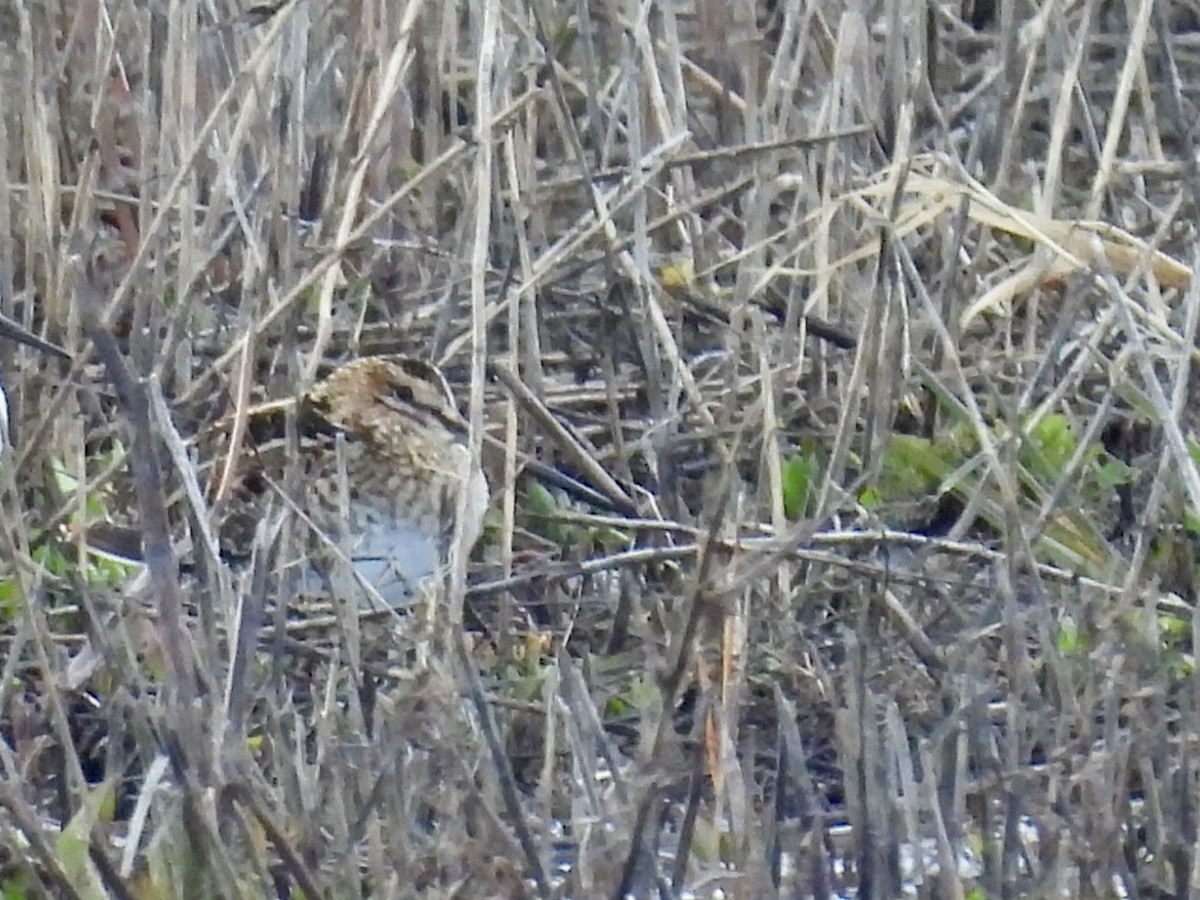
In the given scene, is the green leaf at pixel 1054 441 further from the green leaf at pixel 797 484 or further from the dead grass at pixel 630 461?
the green leaf at pixel 797 484

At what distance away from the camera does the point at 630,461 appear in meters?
3.64

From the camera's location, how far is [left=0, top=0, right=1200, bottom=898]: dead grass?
1.97 meters

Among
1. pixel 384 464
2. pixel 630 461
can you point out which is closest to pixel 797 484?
pixel 630 461

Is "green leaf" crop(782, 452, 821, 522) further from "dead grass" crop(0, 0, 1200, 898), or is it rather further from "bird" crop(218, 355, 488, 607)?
"bird" crop(218, 355, 488, 607)

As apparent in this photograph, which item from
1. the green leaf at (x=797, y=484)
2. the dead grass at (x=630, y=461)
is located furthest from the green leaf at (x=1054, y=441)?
the green leaf at (x=797, y=484)

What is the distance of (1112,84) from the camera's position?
4754 millimetres

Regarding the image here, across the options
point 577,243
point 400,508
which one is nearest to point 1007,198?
point 577,243

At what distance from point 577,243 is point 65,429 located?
34.0 inches

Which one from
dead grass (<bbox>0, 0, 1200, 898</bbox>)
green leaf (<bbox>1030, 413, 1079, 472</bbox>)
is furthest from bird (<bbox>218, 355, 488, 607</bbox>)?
green leaf (<bbox>1030, 413, 1079, 472</bbox>)

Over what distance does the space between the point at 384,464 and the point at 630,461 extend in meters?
0.40

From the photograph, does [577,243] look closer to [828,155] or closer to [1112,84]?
[828,155]

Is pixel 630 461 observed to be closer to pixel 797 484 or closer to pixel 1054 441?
pixel 797 484

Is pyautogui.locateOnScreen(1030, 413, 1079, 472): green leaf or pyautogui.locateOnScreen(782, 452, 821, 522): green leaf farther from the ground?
pyautogui.locateOnScreen(1030, 413, 1079, 472): green leaf

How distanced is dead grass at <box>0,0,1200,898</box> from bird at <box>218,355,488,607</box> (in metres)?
0.10
